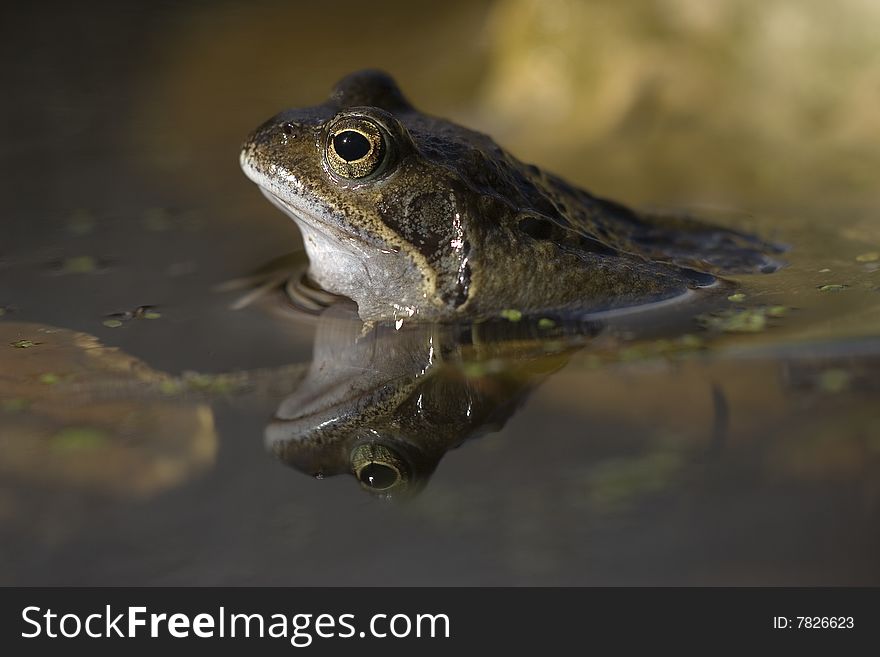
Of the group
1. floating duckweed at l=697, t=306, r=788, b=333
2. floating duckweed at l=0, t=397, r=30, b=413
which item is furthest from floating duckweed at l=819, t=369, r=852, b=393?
floating duckweed at l=0, t=397, r=30, b=413

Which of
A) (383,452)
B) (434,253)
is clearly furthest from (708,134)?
(383,452)

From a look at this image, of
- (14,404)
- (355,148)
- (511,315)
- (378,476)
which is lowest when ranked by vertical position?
(378,476)

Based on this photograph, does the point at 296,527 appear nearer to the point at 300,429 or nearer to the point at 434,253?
the point at 300,429

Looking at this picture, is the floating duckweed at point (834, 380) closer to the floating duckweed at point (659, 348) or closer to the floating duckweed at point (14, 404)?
the floating duckweed at point (659, 348)

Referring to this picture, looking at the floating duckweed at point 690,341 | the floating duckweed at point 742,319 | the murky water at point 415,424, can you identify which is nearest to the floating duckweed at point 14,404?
the murky water at point 415,424

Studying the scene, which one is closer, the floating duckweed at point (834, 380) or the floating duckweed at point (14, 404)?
the floating duckweed at point (834, 380)

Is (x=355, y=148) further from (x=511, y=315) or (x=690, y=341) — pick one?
(x=690, y=341)

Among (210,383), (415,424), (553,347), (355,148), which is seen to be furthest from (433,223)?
(210,383)

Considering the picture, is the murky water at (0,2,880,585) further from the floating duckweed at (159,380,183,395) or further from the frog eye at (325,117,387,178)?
the frog eye at (325,117,387,178)
